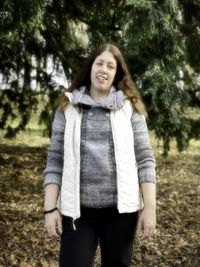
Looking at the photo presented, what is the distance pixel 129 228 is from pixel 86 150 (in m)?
0.50

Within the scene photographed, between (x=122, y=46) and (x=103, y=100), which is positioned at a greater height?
(x=122, y=46)

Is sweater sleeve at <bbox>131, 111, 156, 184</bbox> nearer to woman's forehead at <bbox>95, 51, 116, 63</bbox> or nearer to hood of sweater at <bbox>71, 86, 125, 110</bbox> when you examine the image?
hood of sweater at <bbox>71, 86, 125, 110</bbox>

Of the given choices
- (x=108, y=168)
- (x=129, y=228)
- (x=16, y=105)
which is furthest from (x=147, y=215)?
(x=16, y=105)

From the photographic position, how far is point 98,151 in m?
2.61

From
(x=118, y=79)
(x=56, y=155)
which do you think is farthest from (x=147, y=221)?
(x=118, y=79)

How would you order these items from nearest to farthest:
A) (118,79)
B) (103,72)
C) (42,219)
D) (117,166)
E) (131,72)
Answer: (117,166), (103,72), (118,79), (131,72), (42,219)

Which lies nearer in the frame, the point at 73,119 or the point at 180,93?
the point at 73,119

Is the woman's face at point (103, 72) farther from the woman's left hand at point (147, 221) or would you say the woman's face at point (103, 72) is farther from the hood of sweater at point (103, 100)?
the woman's left hand at point (147, 221)

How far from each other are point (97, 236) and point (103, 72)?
909 millimetres

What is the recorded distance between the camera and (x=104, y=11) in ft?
17.1

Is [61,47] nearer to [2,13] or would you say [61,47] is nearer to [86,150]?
[2,13]

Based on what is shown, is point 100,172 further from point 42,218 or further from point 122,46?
point 42,218

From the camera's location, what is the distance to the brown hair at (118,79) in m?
2.74

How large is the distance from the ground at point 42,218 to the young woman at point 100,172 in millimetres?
1977
